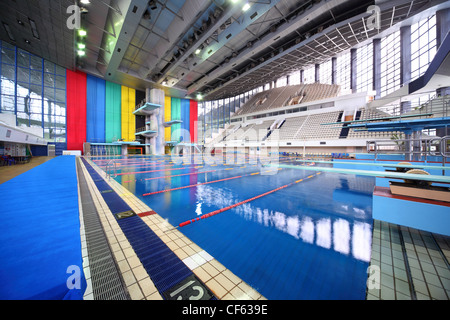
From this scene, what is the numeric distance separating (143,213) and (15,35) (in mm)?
20918

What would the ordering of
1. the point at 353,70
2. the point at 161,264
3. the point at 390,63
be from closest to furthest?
1. the point at 161,264
2. the point at 390,63
3. the point at 353,70

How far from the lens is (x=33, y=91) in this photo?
49.8 ft

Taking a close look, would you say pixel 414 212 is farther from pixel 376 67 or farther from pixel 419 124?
pixel 376 67

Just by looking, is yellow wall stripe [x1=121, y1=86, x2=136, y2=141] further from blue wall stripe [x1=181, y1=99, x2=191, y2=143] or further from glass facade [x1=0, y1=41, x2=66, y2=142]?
blue wall stripe [x1=181, y1=99, x2=191, y2=143]

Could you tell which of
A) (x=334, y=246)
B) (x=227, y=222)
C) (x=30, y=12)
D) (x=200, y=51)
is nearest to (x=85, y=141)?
(x=30, y=12)

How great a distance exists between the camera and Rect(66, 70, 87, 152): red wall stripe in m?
17.2

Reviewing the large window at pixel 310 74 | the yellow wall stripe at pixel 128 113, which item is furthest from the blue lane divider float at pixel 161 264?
the large window at pixel 310 74

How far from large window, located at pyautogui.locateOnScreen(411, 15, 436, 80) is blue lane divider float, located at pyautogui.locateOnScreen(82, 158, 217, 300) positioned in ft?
78.6

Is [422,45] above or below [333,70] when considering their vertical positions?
below

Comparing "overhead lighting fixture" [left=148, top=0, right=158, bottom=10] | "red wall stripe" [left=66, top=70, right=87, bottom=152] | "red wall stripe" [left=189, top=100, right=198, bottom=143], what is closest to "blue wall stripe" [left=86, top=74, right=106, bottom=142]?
"red wall stripe" [left=66, top=70, right=87, bottom=152]

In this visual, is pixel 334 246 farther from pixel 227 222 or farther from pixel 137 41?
pixel 137 41

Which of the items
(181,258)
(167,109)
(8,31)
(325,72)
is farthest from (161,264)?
(325,72)

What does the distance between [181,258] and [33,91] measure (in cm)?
2312
